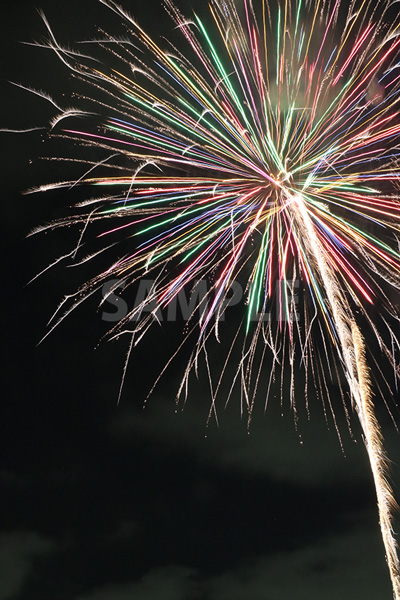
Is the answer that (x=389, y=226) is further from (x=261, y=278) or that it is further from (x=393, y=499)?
(x=393, y=499)

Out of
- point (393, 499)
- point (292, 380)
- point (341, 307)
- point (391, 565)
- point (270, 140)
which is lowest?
point (391, 565)

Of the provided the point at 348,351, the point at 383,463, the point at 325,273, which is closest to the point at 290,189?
the point at 325,273

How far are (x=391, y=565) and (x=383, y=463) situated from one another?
68.5 inches

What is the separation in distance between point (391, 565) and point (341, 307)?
4608 millimetres

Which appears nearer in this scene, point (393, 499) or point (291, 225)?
point (393, 499)

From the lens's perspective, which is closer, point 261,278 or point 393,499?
point 393,499

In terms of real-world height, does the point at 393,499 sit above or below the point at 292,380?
below

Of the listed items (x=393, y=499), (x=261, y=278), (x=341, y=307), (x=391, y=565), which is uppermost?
(x=261, y=278)

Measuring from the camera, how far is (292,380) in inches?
530

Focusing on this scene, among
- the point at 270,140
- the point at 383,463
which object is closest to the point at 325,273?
the point at 270,140

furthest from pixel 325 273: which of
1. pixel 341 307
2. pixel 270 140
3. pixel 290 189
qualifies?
pixel 270 140

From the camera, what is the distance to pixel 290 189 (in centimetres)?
1366

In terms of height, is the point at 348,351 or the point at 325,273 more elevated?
the point at 325,273

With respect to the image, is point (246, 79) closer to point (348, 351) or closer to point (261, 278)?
point (261, 278)
